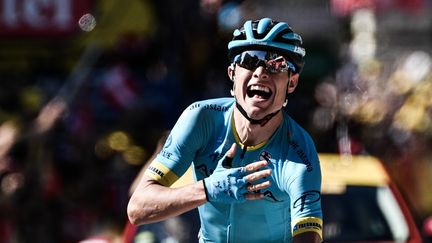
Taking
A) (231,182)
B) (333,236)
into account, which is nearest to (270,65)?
(231,182)

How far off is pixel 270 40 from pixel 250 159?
0.53 m

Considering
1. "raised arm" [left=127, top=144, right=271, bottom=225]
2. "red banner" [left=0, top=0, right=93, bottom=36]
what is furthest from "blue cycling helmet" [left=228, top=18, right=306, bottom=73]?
"red banner" [left=0, top=0, right=93, bottom=36]

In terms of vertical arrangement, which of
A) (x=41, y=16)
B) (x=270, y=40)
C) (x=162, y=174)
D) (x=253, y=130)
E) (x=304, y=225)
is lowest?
(x=304, y=225)

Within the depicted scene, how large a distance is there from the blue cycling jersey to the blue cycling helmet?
0.31m

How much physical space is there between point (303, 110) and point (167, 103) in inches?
69.8

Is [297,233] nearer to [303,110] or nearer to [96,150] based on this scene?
[96,150]

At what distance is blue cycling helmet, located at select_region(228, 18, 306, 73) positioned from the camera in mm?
4797

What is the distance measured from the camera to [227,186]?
447cm

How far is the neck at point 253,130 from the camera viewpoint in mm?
4918

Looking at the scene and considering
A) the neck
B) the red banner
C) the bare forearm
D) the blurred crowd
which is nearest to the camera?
the bare forearm

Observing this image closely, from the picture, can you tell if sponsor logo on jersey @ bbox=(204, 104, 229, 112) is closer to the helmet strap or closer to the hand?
the helmet strap

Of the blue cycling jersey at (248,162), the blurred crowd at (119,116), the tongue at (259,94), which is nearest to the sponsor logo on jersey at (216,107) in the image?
the blue cycling jersey at (248,162)

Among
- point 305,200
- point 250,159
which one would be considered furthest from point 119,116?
point 305,200

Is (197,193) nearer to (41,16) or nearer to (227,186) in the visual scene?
(227,186)
